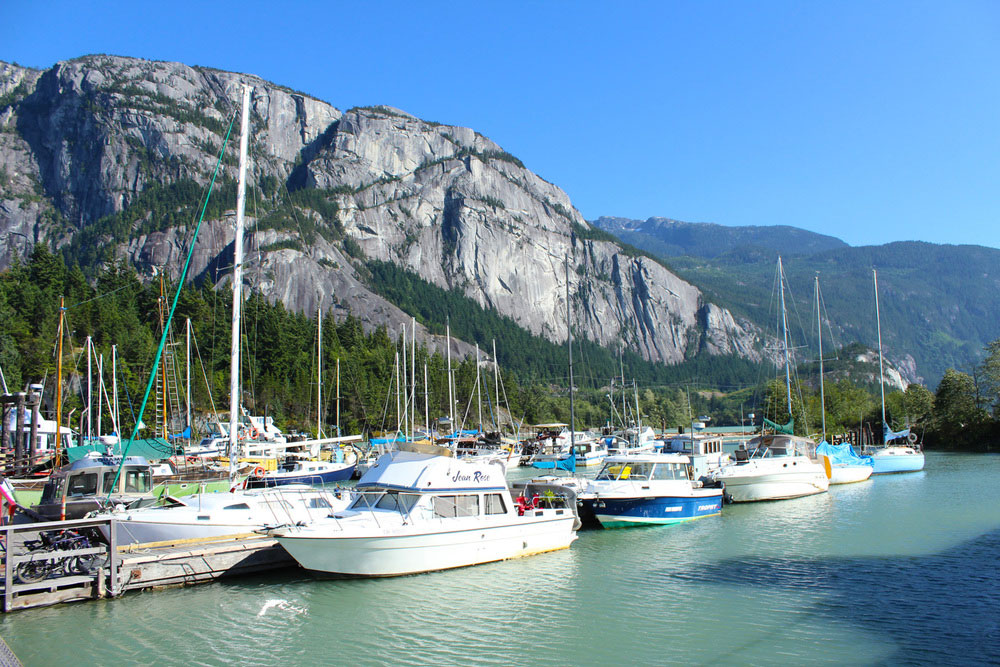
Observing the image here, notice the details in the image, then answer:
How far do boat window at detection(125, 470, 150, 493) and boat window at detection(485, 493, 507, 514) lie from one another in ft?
45.5

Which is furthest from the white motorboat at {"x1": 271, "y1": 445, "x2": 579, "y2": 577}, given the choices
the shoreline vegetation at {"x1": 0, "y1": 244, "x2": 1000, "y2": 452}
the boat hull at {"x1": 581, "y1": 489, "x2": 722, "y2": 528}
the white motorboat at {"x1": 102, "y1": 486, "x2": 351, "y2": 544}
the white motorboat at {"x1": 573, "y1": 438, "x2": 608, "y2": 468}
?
the shoreline vegetation at {"x1": 0, "y1": 244, "x2": 1000, "y2": 452}

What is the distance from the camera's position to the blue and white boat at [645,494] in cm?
3195

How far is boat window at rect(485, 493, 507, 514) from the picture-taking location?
980 inches

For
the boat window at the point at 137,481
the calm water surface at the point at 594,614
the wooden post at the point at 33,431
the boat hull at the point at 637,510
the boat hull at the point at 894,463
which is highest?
the wooden post at the point at 33,431

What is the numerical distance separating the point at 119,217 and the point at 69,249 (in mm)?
16587

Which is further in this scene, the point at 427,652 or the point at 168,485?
the point at 168,485

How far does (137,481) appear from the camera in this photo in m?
27.7

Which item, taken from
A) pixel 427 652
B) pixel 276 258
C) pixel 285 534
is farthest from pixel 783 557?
pixel 276 258

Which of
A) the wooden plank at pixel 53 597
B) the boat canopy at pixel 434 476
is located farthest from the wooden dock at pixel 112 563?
the boat canopy at pixel 434 476

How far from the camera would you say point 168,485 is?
1203 inches

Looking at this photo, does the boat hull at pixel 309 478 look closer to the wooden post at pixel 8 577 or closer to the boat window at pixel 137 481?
the boat window at pixel 137 481

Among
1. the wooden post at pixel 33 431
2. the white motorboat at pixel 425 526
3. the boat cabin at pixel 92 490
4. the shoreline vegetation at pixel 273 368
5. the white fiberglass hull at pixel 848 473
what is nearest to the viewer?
the white motorboat at pixel 425 526

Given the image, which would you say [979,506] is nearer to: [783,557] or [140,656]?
[783,557]

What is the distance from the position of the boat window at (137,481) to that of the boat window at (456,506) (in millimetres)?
12676
